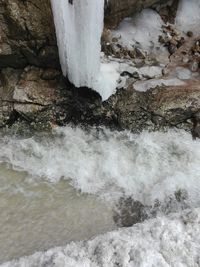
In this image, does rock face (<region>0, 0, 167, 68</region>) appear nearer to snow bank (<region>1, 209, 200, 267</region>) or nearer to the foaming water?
the foaming water

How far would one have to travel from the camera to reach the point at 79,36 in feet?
16.5

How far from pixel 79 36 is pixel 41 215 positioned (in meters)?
2.32

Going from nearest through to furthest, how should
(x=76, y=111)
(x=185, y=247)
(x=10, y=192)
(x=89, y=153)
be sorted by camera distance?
1. (x=185, y=247)
2. (x=10, y=192)
3. (x=89, y=153)
4. (x=76, y=111)

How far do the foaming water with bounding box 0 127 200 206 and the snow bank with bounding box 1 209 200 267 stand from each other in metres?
1.07

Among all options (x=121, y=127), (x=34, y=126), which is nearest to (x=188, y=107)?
(x=121, y=127)

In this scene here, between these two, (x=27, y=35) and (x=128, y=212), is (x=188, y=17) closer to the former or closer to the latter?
(x=27, y=35)

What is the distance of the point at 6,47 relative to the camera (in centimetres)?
561

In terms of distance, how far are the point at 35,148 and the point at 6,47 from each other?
59.8 inches

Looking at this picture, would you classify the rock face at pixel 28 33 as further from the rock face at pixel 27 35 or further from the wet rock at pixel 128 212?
the wet rock at pixel 128 212

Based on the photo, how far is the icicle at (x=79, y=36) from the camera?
4.73 m

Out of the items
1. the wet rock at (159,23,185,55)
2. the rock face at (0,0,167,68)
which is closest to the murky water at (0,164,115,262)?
the rock face at (0,0,167,68)

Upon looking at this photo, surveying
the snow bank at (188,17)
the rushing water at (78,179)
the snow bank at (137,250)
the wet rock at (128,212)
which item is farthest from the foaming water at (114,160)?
the snow bank at (188,17)

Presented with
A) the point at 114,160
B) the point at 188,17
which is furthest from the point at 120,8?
the point at 114,160

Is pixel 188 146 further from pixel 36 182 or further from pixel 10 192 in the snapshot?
pixel 10 192
